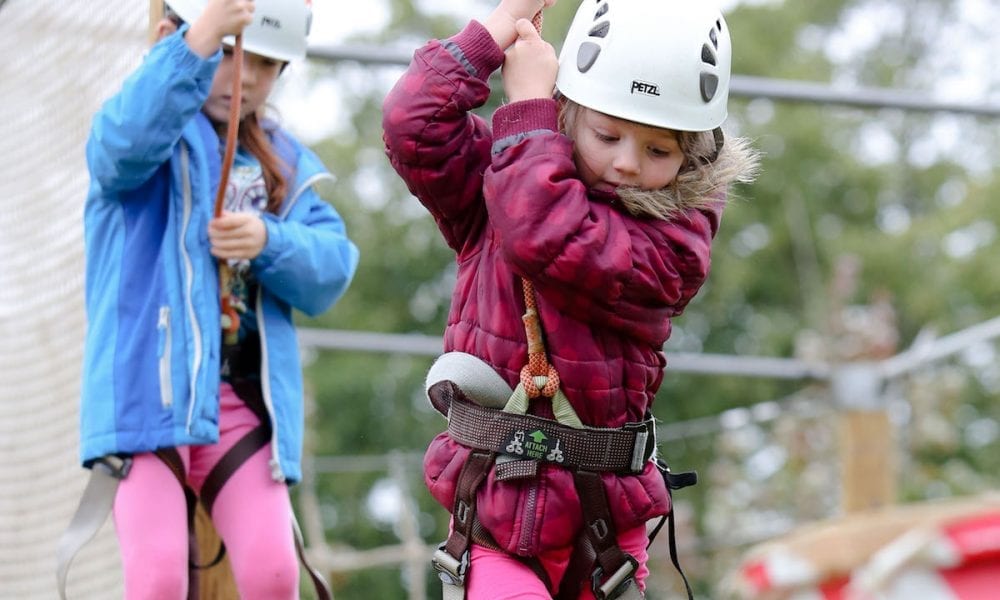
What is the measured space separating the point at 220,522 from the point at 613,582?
39.5 inches

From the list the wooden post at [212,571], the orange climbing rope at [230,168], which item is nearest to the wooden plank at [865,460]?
the wooden post at [212,571]

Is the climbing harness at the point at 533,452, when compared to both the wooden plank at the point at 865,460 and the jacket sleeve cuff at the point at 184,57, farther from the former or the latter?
the wooden plank at the point at 865,460

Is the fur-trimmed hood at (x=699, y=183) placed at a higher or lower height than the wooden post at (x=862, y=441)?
higher

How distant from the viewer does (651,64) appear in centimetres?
296

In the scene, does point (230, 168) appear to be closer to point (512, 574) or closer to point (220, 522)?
point (220, 522)

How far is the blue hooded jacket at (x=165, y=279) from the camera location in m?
3.39

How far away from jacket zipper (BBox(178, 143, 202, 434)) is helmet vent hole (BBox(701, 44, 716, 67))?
3.84 ft

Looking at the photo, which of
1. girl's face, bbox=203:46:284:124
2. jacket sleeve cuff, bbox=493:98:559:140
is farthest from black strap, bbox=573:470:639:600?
girl's face, bbox=203:46:284:124

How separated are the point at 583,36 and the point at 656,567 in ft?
52.8

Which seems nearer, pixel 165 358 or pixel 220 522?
pixel 165 358

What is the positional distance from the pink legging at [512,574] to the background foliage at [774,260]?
49.7ft

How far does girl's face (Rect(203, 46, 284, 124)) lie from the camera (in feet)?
12.0

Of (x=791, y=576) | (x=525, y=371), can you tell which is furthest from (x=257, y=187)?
(x=791, y=576)

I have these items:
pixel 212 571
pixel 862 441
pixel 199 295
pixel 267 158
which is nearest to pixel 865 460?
pixel 862 441
